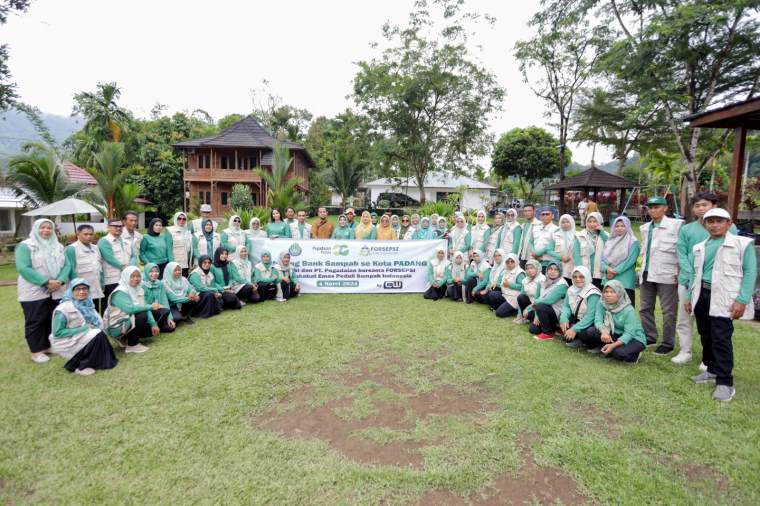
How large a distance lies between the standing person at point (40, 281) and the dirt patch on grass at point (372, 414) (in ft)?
9.19

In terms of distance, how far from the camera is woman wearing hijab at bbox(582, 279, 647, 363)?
424cm

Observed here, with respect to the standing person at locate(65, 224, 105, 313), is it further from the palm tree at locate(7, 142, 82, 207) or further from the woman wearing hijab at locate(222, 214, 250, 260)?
the palm tree at locate(7, 142, 82, 207)

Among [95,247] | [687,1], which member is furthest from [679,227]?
[687,1]

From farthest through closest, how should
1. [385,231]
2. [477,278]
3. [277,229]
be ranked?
[385,231] → [277,229] → [477,278]

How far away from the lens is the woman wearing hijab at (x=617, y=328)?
167 inches

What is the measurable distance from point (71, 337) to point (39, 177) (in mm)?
11124

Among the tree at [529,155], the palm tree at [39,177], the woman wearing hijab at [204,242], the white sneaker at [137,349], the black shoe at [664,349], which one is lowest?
the white sneaker at [137,349]

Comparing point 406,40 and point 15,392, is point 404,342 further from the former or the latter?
point 406,40

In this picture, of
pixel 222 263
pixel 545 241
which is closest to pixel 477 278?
pixel 545 241

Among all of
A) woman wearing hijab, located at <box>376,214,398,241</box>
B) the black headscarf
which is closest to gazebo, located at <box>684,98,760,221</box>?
woman wearing hijab, located at <box>376,214,398,241</box>

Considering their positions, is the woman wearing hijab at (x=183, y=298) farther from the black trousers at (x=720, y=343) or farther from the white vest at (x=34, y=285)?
the black trousers at (x=720, y=343)

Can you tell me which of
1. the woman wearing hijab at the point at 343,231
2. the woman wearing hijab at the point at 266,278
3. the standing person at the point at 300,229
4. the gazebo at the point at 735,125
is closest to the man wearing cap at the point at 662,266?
the gazebo at the point at 735,125

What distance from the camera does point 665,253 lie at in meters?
4.46

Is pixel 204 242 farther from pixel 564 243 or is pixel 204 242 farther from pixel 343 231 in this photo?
pixel 564 243
